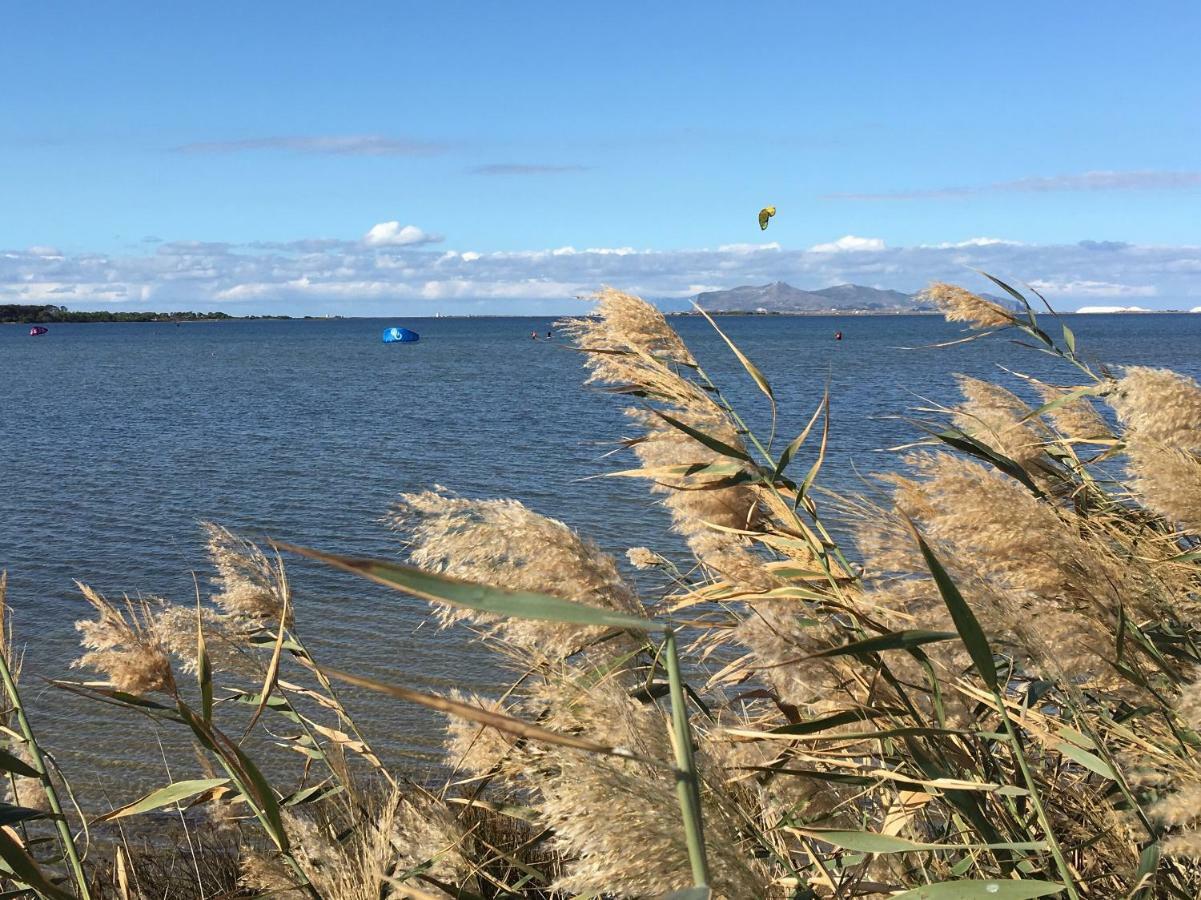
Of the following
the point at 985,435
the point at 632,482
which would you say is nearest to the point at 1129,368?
the point at 985,435

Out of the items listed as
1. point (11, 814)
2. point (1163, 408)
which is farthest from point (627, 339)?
point (11, 814)

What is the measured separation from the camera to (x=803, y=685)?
1.91 m

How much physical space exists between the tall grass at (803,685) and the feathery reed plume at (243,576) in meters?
0.01

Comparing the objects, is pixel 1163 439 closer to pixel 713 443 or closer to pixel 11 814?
pixel 713 443

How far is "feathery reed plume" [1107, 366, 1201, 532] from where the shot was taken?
2.41m

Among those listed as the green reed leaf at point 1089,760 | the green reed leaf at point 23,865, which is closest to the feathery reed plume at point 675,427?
the green reed leaf at point 1089,760

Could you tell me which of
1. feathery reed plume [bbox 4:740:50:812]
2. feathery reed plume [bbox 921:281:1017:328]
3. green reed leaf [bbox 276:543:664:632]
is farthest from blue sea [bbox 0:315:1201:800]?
feathery reed plume [bbox 4:740:50:812]

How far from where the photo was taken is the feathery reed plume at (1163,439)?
7.92 ft

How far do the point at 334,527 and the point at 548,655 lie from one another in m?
14.4

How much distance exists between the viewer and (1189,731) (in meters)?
2.25

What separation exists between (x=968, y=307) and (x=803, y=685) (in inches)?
81.5

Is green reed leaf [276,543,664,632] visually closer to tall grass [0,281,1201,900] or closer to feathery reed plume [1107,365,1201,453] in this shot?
tall grass [0,281,1201,900]

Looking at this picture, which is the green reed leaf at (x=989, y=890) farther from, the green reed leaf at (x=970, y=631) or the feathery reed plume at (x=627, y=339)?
the feathery reed plume at (x=627, y=339)

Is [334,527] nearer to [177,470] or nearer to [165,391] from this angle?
[177,470]
